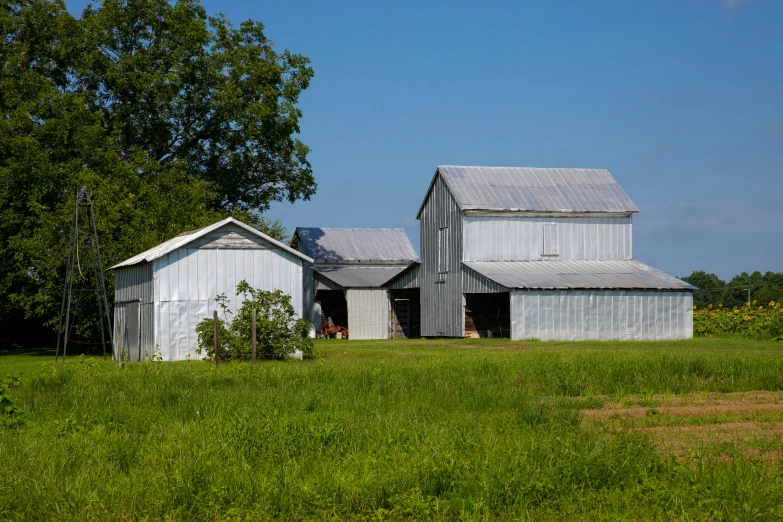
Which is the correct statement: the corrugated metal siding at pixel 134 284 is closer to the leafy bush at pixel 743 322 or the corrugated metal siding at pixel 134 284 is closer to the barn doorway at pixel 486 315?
the barn doorway at pixel 486 315

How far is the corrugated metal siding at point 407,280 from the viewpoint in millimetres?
47656

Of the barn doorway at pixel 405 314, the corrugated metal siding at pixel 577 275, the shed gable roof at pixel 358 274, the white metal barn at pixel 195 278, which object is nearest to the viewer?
the white metal barn at pixel 195 278

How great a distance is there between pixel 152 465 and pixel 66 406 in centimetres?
500

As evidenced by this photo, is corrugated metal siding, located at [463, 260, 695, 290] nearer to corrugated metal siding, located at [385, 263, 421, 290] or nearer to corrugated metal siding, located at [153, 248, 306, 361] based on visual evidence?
corrugated metal siding, located at [385, 263, 421, 290]

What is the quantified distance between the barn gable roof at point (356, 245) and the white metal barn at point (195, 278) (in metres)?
24.3

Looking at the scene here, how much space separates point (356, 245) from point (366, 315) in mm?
8864

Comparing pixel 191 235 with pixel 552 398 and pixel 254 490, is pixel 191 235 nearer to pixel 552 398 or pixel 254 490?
pixel 552 398

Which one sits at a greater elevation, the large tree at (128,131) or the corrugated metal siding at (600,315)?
the large tree at (128,131)

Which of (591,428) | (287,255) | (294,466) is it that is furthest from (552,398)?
(287,255)

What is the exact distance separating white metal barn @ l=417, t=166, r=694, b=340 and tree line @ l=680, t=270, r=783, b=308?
39.9 m

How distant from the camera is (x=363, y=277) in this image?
53250 millimetres

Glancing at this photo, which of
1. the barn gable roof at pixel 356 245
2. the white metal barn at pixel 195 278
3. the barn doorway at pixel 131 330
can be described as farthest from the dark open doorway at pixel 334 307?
the white metal barn at pixel 195 278

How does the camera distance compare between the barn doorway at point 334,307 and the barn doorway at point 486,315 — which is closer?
the barn doorway at point 486,315

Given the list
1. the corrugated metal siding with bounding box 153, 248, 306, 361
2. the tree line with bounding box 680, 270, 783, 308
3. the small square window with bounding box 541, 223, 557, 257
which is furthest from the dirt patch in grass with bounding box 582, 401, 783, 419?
the tree line with bounding box 680, 270, 783, 308
